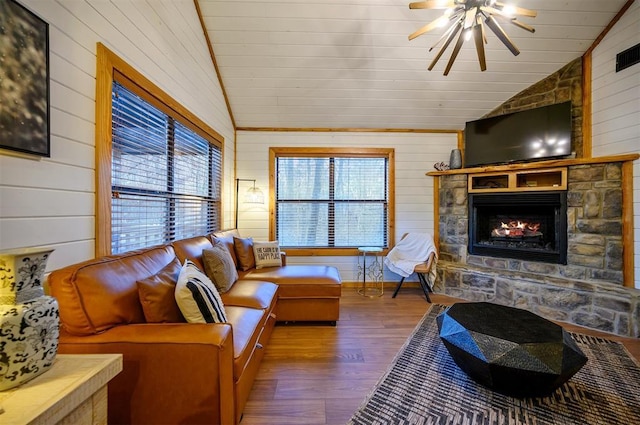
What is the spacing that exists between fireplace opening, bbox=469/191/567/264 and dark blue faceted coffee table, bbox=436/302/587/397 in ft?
5.62

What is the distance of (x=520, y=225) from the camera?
3.54 metres

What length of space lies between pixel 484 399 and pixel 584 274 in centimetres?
231

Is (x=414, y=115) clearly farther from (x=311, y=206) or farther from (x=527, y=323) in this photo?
(x=527, y=323)

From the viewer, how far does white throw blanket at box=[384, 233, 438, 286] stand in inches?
141

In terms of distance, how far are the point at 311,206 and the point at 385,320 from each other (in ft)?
6.71

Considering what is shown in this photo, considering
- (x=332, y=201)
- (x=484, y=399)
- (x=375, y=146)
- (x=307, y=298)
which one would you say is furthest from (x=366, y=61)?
(x=484, y=399)

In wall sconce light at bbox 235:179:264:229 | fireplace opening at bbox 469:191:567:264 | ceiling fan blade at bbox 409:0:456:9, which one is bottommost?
fireplace opening at bbox 469:191:567:264

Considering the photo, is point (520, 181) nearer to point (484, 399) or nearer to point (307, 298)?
point (484, 399)

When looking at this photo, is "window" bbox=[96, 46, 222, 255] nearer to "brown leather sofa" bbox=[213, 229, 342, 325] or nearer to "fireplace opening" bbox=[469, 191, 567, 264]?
"brown leather sofa" bbox=[213, 229, 342, 325]

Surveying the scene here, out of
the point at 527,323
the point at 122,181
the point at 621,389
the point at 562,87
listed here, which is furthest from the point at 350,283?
the point at 562,87

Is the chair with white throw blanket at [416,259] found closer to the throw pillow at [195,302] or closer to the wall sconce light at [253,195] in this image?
the wall sconce light at [253,195]

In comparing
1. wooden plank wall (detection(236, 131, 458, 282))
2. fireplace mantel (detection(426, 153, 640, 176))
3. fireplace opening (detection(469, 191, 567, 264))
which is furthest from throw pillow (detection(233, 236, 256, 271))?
fireplace opening (detection(469, 191, 567, 264))

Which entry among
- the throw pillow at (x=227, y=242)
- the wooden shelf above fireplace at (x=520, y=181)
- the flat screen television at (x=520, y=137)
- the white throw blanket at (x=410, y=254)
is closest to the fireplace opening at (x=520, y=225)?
the wooden shelf above fireplace at (x=520, y=181)

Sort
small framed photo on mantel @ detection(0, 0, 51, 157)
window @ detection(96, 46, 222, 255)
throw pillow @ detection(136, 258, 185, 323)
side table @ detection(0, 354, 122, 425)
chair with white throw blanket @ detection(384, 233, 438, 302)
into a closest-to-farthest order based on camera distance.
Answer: side table @ detection(0, 354, 122, 425) → small framed photo on mantel @ detection(0, 0, 51, 157) → throw pillow @ detection(136, 258, 185, 323) → window @ detection(96, 46, 222, 255) → chair with white throw blanket @ detection(384, 233, 438, 302)
